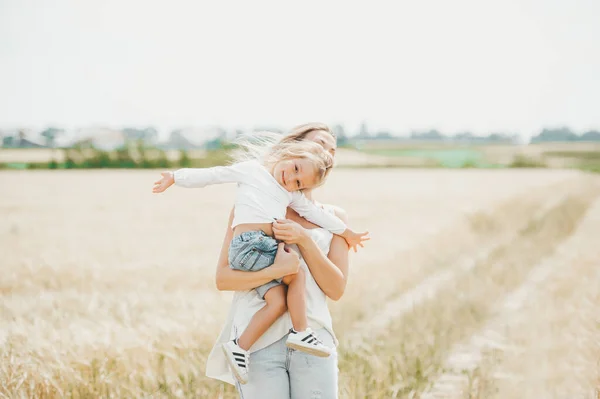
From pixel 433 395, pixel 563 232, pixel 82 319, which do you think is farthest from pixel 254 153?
pixel 563 232

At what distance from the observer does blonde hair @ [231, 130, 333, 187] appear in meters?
3.37

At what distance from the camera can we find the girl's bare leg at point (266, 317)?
128 inches

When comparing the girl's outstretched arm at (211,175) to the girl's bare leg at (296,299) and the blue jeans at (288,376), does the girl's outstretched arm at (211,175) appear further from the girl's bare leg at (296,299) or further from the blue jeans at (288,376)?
the blue jeans at (288,376)

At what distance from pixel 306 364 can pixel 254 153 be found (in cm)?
110

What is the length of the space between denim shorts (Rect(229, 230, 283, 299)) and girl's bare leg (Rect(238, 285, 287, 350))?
6.4 inches

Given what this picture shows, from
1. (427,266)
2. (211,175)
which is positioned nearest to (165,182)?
(211,175)

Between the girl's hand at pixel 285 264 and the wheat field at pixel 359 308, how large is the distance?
1902mm

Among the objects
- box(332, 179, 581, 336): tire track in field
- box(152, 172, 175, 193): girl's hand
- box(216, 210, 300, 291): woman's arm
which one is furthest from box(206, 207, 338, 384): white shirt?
box(332, 179, 581, 336): tire track in field

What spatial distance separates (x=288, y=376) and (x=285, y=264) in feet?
1.67

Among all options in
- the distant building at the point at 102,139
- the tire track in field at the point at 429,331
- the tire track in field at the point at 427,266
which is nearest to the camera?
the tire track in field at the point at 429,331

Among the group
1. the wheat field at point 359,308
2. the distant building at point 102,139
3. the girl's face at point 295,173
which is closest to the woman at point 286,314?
the girl's face at point 295,173

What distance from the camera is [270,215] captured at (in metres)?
3.34

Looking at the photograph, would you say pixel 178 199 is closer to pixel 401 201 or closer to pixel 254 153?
pixel 401 201

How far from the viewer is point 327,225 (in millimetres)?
3496
